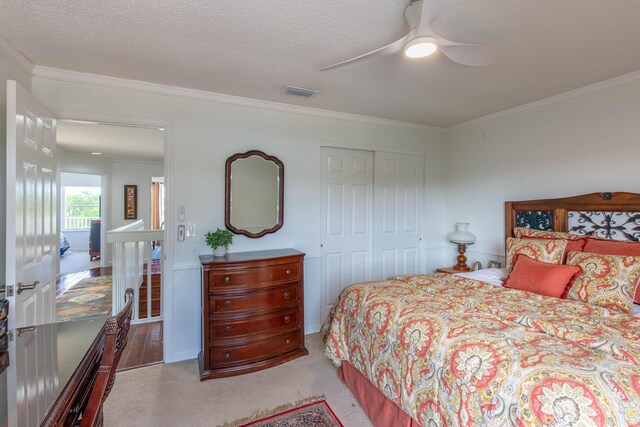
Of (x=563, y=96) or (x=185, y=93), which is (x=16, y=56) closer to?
(x=185, y=93)

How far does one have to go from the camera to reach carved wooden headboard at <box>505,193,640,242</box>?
252 centimetres

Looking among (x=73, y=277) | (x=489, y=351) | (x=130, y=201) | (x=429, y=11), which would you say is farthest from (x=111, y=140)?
(x=489, y=351)

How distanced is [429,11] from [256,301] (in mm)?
2355

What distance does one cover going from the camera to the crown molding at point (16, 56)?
2008 millimetres

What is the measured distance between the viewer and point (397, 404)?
1.72 metres

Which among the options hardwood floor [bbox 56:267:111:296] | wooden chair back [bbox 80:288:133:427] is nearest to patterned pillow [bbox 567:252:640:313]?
wooden chair back [bbox 80:288:133:427]

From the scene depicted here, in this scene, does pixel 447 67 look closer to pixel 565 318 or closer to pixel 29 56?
pixel 565 318

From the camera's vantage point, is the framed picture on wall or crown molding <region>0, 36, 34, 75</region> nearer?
crown molding <region>0, 36, 34, 75</region>

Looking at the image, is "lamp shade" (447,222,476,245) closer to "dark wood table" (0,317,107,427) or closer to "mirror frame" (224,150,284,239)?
"mirror frame" (224,150,284,239)

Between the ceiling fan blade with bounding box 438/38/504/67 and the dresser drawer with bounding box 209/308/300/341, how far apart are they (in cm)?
235

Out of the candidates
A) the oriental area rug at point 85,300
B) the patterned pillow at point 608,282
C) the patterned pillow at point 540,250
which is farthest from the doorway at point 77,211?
the patterned pillow at point 608,282

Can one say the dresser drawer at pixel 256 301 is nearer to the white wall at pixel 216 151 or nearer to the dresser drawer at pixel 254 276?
the dresser drawer at pixel 254 276

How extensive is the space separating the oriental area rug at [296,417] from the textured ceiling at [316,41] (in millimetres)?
2483

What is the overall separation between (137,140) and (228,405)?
4.50 m
